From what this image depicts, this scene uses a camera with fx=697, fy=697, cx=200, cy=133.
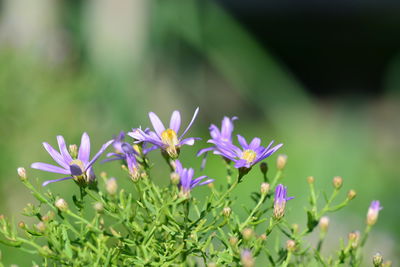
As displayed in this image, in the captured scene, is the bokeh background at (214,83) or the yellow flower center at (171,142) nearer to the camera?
the yellow flower center at (171,142)

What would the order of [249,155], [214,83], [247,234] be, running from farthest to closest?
[214,83]
[249,155]
[247,234]

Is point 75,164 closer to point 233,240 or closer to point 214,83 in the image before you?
point 233,240

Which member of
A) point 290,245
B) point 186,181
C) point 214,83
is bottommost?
point 214,83

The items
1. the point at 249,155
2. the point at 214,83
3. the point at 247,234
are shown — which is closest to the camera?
the point at 247,234

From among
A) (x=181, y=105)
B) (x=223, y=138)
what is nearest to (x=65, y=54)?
(x=181, y=105)

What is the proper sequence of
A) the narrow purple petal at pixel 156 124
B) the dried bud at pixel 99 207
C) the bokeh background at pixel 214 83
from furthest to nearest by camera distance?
the bokeh background at pixel 214 83, the narrow purple petal at pixel 156 124, the dried bud at pixel 99 207

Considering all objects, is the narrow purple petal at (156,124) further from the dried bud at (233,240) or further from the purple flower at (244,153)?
the dried bud at (233,240)

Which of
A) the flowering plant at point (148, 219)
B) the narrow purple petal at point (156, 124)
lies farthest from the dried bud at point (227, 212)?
the narrow purple petal at point (156, 124)

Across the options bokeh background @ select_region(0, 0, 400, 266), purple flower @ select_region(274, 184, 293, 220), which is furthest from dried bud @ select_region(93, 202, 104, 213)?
bokeh background @ select_region(0, 0, 400, 266)

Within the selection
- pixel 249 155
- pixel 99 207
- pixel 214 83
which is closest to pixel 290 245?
pixel 249 155
